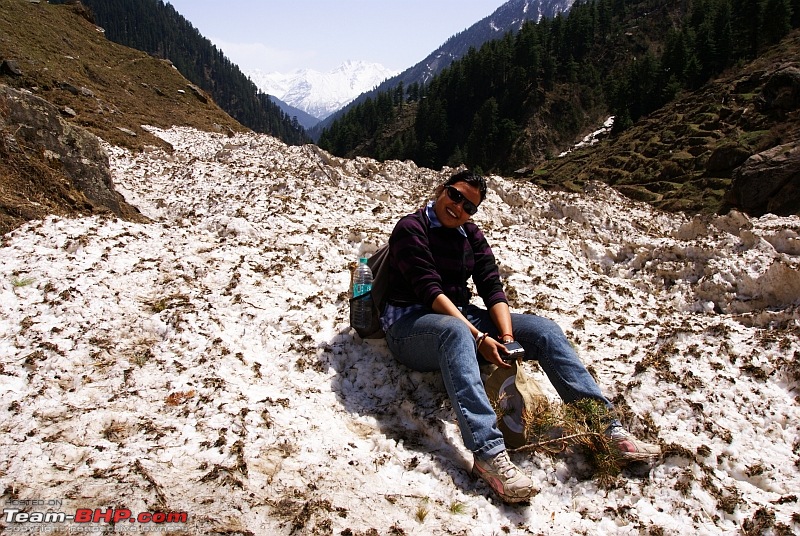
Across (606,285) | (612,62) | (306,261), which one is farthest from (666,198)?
(612,62)

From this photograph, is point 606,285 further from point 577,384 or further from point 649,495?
point 649,495

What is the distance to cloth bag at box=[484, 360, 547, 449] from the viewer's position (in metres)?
4.31

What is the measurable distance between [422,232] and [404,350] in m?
1.41

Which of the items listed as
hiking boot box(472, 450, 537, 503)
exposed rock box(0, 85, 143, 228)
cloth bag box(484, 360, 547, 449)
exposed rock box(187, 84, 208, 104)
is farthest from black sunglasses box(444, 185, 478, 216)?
exposed rock box(187, 84, 208, 104)

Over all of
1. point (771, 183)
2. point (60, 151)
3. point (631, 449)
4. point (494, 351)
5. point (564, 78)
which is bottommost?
point (771, 183)

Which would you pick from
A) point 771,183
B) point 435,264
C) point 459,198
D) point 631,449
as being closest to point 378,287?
point 435,264

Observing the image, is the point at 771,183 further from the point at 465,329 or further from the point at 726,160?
the point at 465,329

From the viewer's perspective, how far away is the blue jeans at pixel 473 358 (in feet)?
12.8

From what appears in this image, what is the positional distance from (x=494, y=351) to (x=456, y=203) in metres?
1.80

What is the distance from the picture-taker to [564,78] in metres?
110

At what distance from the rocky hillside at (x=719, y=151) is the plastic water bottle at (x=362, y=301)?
92.8 ft

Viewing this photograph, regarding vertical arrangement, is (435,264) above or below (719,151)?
above

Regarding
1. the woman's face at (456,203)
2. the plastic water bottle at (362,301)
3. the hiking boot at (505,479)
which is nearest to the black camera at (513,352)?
the hiking boot at (505,479)

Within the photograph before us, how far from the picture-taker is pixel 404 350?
5.00 m
